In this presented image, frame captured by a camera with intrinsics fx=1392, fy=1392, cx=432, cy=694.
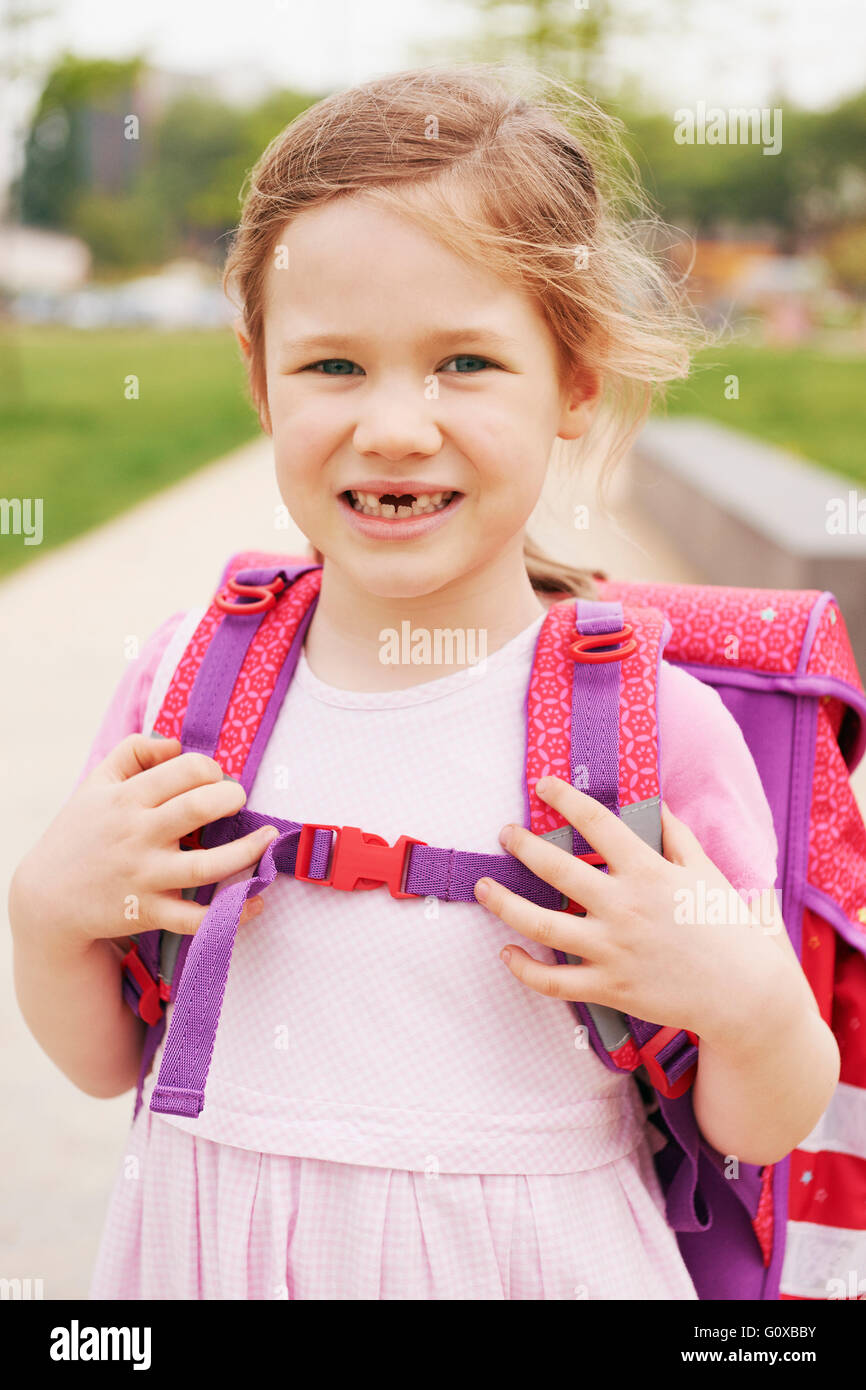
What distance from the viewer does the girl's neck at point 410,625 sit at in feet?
4.59

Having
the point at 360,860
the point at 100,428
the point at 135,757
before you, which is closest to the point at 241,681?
the point at 135,757

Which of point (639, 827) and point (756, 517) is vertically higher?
point (639, 827)

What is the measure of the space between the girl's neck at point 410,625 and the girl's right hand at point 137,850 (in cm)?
18

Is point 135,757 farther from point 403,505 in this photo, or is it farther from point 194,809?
point 403,505

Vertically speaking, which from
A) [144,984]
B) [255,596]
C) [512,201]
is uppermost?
[512,201]

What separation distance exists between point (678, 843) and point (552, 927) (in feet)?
0.47

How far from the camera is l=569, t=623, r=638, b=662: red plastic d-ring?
1.33 meters

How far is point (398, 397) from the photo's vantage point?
1248 mm

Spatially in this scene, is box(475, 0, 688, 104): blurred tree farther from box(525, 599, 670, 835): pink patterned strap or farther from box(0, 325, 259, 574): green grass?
box(525, 599, 670, 835): pink patterned strap

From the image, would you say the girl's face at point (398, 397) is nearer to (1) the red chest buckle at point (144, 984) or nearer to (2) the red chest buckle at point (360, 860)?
(2) the red chest buckle at point (360, 860)

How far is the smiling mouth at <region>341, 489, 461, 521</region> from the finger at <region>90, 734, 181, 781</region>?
0.30m

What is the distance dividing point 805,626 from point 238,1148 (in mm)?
817

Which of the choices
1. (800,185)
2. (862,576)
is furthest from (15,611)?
(800,185)

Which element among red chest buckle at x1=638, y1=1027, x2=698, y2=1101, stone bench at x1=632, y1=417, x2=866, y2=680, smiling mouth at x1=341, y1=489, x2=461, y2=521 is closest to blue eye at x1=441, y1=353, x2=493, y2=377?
smiling mouth at x1=341, y1=489, x2=461, y2=521
